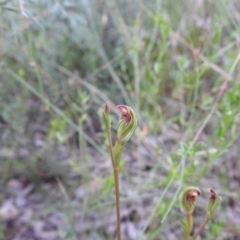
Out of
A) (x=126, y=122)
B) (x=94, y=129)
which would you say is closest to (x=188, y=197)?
(x=126, y=122)

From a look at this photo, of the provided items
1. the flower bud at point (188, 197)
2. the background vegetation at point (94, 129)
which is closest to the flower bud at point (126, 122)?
the flower bud at point (188, 197)

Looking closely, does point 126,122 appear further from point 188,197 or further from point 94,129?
point 94,129

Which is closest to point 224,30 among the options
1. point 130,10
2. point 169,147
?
point 130,10

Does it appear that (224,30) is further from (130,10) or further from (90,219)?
(90,219)

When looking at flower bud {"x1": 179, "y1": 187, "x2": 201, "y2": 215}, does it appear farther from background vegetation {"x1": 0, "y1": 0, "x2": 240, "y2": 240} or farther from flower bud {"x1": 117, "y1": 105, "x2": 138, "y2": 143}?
background vegetation {"x1": 0, "y1": 0, "x2": 240, "y2": 240}

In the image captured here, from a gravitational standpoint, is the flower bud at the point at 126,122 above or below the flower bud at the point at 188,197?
above

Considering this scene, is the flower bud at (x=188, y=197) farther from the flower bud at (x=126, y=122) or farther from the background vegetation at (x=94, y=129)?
the background vegetation at (x=94, y=129)

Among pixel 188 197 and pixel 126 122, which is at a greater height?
pixel 126 122
